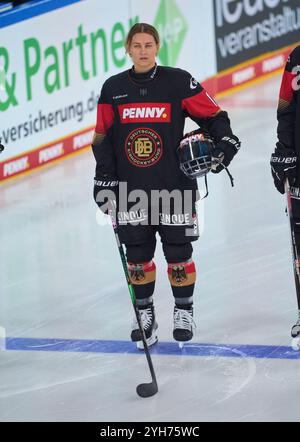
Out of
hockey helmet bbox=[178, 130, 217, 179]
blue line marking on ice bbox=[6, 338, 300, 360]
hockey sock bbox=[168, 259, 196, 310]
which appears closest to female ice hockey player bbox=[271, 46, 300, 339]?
hockey helmet bbox=[178, 130, 217, 179]

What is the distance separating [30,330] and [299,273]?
1.49 meters

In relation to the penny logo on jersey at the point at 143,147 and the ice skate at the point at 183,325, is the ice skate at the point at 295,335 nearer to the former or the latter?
the ice skate at the point at 183,325

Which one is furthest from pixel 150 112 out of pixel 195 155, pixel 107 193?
pixel 107 193

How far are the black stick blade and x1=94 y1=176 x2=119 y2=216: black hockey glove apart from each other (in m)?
0.99

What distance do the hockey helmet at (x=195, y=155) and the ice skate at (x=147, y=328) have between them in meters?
0.79

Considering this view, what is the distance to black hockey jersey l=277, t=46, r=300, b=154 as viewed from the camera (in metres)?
5.97

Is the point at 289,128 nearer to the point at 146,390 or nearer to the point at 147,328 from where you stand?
the point at 147,328

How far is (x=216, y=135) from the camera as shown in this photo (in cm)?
615

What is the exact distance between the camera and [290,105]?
6035 mm

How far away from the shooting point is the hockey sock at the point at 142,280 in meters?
6.36

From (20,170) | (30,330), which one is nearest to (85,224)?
(20,170)

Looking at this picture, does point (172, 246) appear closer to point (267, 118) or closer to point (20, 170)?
point (20, 170)

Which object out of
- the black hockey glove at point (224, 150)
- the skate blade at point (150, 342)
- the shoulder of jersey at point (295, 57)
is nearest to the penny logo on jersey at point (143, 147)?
the black hockey glove at point (224, 150)
